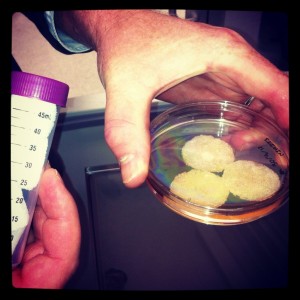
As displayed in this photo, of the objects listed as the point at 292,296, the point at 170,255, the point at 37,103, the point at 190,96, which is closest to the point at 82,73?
the point at 190,96

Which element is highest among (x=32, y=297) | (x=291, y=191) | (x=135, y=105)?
(x=135, y=105)

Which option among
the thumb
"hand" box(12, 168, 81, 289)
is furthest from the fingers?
the thumb

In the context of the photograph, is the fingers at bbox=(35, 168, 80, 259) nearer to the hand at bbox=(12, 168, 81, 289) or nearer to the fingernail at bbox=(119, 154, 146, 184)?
the hand at bbox=(12, 168, 81, 289)

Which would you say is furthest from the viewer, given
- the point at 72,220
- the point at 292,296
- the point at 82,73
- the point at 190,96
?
the point at 82,73

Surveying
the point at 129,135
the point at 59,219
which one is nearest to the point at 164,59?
the point at 129,135

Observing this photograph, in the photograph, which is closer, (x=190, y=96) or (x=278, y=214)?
(x=278, y=214)

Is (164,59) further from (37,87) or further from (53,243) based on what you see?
(53,243)

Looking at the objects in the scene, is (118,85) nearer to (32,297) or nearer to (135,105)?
(135,105)
